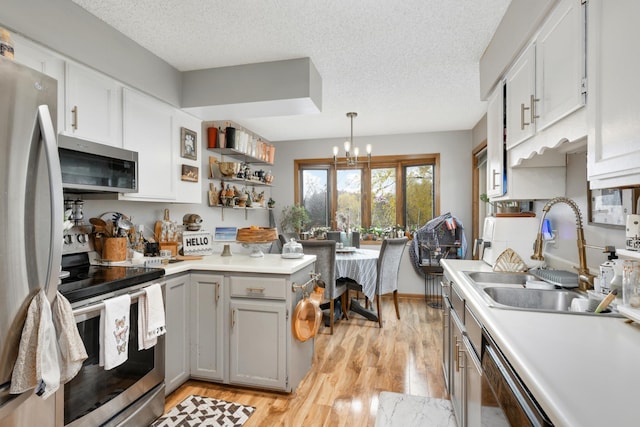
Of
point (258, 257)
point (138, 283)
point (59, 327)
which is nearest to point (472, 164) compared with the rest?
point (258, 257)

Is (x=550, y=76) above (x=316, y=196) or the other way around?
above

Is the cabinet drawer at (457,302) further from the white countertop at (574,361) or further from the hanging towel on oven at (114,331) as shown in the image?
the hanging towel on oven at (114,331)

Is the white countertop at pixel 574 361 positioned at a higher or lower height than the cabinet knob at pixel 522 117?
lower

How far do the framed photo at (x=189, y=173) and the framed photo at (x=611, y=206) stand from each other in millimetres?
2790

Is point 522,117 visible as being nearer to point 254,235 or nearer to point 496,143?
point 496,143

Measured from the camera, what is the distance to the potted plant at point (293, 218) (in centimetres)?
512

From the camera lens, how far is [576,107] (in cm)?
123

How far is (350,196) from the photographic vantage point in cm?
528

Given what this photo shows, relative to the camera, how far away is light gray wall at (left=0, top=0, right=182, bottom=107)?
5.41ft

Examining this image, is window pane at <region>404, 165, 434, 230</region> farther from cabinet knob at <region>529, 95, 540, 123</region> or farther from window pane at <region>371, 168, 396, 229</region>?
cabinet knob at <region>529, 95, 540, 123</region>

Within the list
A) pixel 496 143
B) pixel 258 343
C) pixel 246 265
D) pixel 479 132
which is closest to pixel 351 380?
pixel 258 343

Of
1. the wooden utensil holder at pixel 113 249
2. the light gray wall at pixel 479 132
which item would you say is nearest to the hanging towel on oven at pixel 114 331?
the wooden utensil holder at pixel 113 249

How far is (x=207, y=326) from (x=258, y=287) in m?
0.50

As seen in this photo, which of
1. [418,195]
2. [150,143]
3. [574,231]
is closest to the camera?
[574,231]
